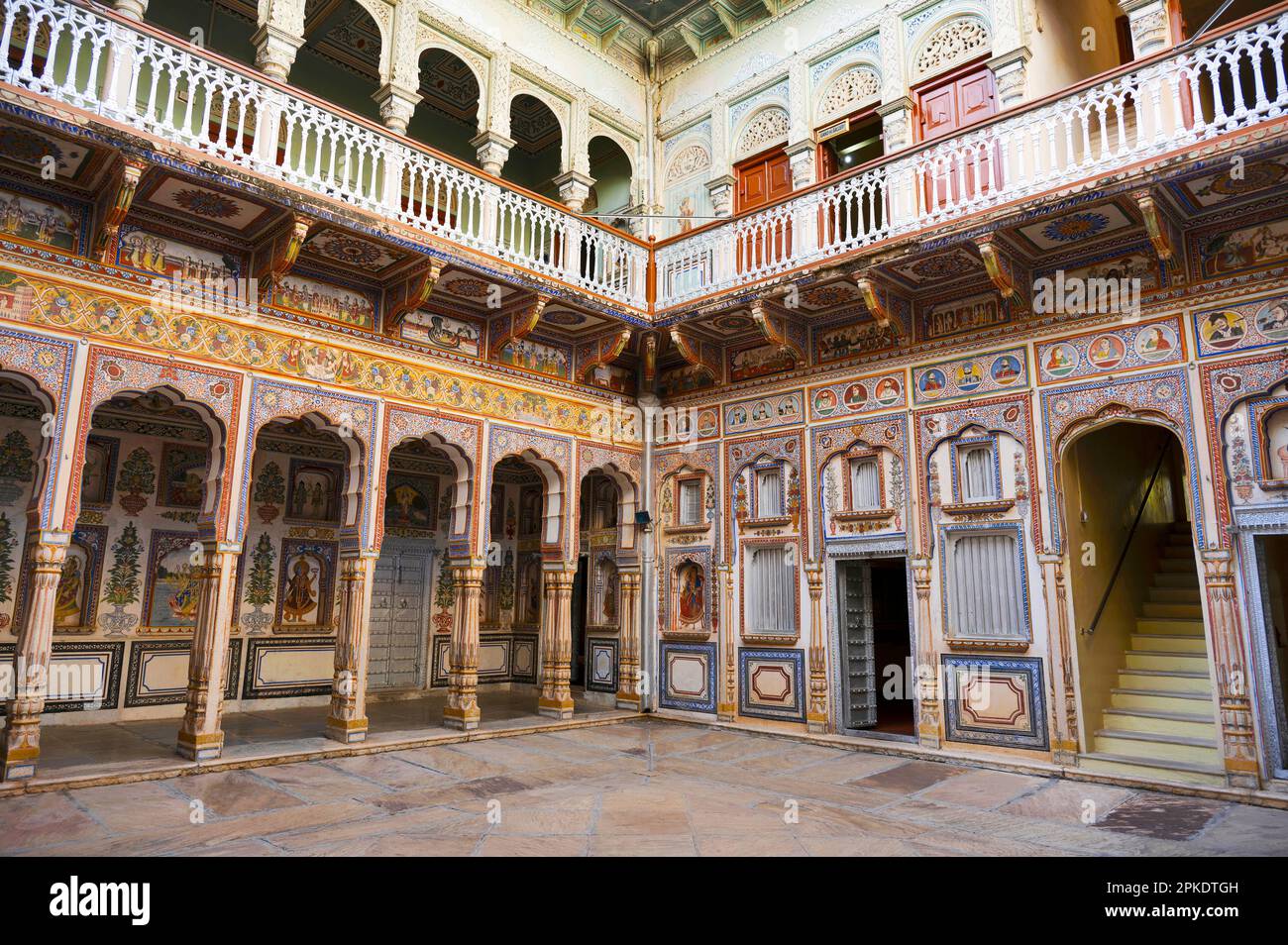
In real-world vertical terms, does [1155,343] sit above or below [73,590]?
above

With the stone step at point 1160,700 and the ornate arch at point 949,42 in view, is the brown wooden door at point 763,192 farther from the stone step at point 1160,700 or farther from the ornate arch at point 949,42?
the stone step at point 1160,700

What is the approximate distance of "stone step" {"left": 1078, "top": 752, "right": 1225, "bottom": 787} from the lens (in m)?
7.26

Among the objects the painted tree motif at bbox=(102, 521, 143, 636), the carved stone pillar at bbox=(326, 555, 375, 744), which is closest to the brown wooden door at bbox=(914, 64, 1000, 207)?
the carved stone pillar at bbox=(326, 555, 375, 744)

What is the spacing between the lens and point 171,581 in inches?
426

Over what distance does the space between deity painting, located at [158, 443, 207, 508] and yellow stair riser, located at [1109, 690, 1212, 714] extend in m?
11.4

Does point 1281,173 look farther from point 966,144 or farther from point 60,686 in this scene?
point 60,686

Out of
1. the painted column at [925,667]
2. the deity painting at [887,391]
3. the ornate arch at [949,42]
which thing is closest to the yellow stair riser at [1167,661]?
the painted column at [925,667]

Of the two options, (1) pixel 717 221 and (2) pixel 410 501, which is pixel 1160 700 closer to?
(1) pixel 717 221

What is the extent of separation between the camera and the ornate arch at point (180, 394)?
7377mm

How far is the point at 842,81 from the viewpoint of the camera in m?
11.1

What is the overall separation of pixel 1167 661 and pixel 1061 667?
5.52 ft

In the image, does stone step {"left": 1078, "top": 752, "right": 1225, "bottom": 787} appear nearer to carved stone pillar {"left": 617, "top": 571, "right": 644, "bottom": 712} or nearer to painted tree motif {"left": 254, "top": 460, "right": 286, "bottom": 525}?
carved stone pillar {"left": 617, "top": 571, "right": 644, "bottom": 712}

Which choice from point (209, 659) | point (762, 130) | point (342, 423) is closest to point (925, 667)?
point (342, 423)
